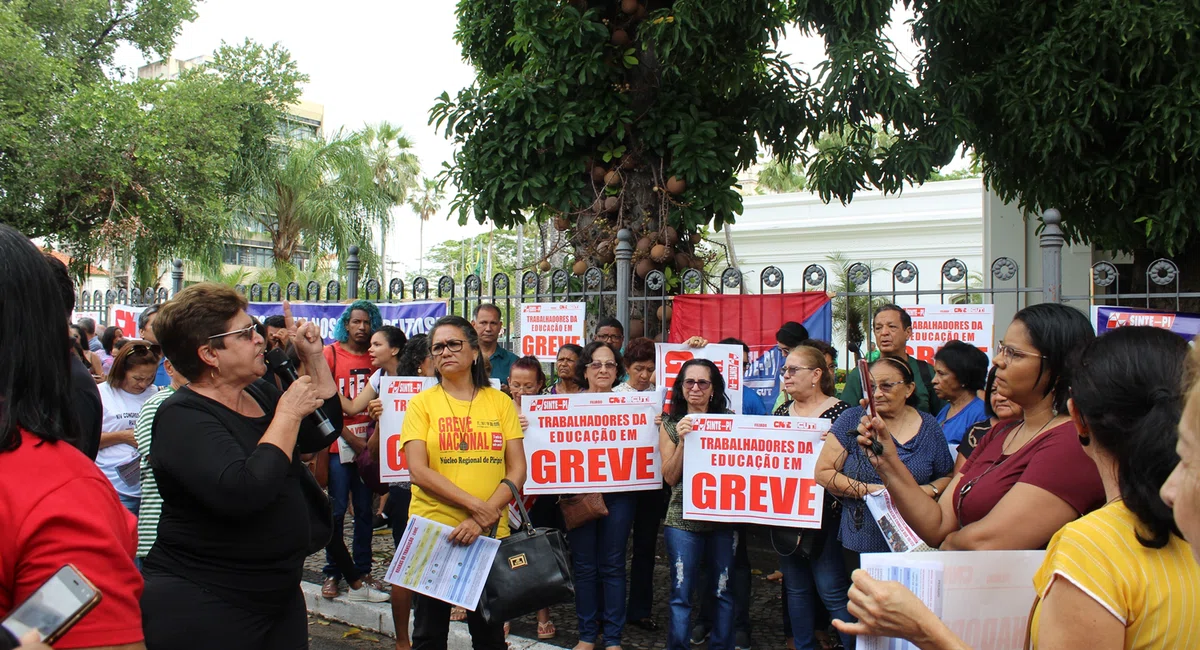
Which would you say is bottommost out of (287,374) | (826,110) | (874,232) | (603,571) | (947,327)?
(603,571)

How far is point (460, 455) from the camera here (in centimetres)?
473

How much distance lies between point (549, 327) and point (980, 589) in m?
5.67

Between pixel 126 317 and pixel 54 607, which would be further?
pixel 126 317

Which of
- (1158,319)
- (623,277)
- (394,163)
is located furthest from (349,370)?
(394,163)

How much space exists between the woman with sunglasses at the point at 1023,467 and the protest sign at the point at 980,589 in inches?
6.4

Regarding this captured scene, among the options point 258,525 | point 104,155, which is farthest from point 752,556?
point 104,155

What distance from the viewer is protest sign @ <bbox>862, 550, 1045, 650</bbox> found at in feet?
7.74

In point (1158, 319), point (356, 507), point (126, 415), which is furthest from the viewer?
point (356, 507)

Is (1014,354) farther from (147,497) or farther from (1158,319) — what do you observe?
(1158,319)

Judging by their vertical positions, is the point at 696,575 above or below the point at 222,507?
below

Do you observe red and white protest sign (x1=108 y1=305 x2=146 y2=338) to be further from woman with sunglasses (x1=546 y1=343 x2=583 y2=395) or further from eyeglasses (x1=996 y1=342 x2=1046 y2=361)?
eyeglasses (x1=996 y1=342 x2=1046 y2=361)

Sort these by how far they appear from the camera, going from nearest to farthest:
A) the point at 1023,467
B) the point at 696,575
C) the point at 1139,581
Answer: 1. the point at 1139,581
2. the point at 1023,467
3. the point at 696,575

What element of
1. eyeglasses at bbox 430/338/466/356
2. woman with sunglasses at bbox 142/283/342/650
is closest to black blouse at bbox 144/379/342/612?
woman with sunglasses at bbox 142/283/342/650

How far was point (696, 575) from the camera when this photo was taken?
547 centimetres
